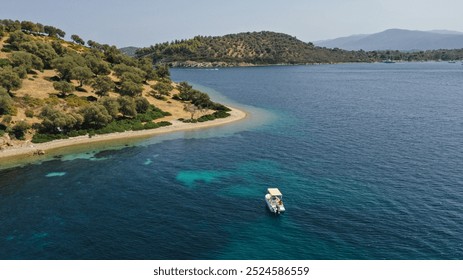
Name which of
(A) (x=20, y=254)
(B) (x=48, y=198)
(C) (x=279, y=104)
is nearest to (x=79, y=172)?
(B) (x=48, y=198)

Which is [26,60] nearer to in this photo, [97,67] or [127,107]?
[97,67]

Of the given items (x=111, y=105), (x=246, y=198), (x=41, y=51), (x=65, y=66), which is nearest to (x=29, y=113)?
(x=111, y=105)

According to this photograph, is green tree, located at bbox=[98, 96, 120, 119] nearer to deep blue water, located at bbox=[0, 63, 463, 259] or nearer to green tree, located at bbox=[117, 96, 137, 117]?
green tree, located at bbox=[117, 96, 137, 117]

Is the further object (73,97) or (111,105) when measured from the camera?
(73,97)

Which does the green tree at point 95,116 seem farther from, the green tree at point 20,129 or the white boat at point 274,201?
the white boat at point 274,201

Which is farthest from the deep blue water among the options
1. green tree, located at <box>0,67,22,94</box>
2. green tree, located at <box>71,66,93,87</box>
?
green tree, located at <box>71,66,93,87</box>

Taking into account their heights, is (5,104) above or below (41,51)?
below

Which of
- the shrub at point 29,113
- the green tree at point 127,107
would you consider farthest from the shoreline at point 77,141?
the shrub at point 29,113
